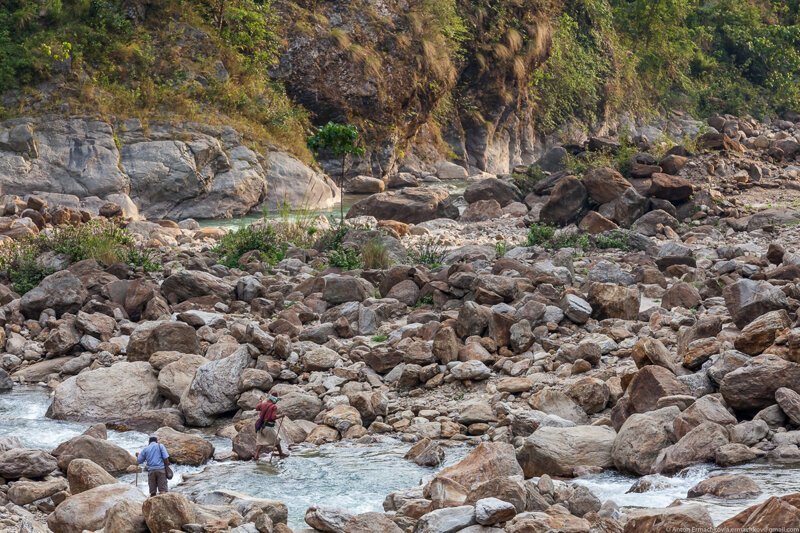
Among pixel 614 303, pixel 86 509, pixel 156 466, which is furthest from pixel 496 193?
pixel 86 509

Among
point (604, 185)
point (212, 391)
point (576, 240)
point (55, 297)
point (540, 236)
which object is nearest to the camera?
point (212, 391)

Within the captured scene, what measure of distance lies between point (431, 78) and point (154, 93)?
12299 millimetres

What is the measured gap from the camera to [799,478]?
23.9 feet

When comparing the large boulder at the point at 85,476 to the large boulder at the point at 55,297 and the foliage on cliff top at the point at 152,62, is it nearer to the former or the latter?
the large boulder at the point at 55,297

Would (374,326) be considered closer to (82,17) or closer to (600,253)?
(600,253)

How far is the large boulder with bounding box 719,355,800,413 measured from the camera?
8453mm

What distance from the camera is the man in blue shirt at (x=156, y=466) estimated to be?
7.79 m

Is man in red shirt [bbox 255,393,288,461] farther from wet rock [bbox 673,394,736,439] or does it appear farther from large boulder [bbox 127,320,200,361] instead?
wet rock [bbox 673,394,736,439]

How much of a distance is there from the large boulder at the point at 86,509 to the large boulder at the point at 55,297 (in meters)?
7.32

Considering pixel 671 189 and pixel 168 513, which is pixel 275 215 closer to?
pixel 671 189

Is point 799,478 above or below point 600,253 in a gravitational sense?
above

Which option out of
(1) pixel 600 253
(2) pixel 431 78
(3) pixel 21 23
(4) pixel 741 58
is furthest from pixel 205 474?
(4) pixel 741 58

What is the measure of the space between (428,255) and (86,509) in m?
11.3

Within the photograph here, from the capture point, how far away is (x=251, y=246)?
60.2 ft
